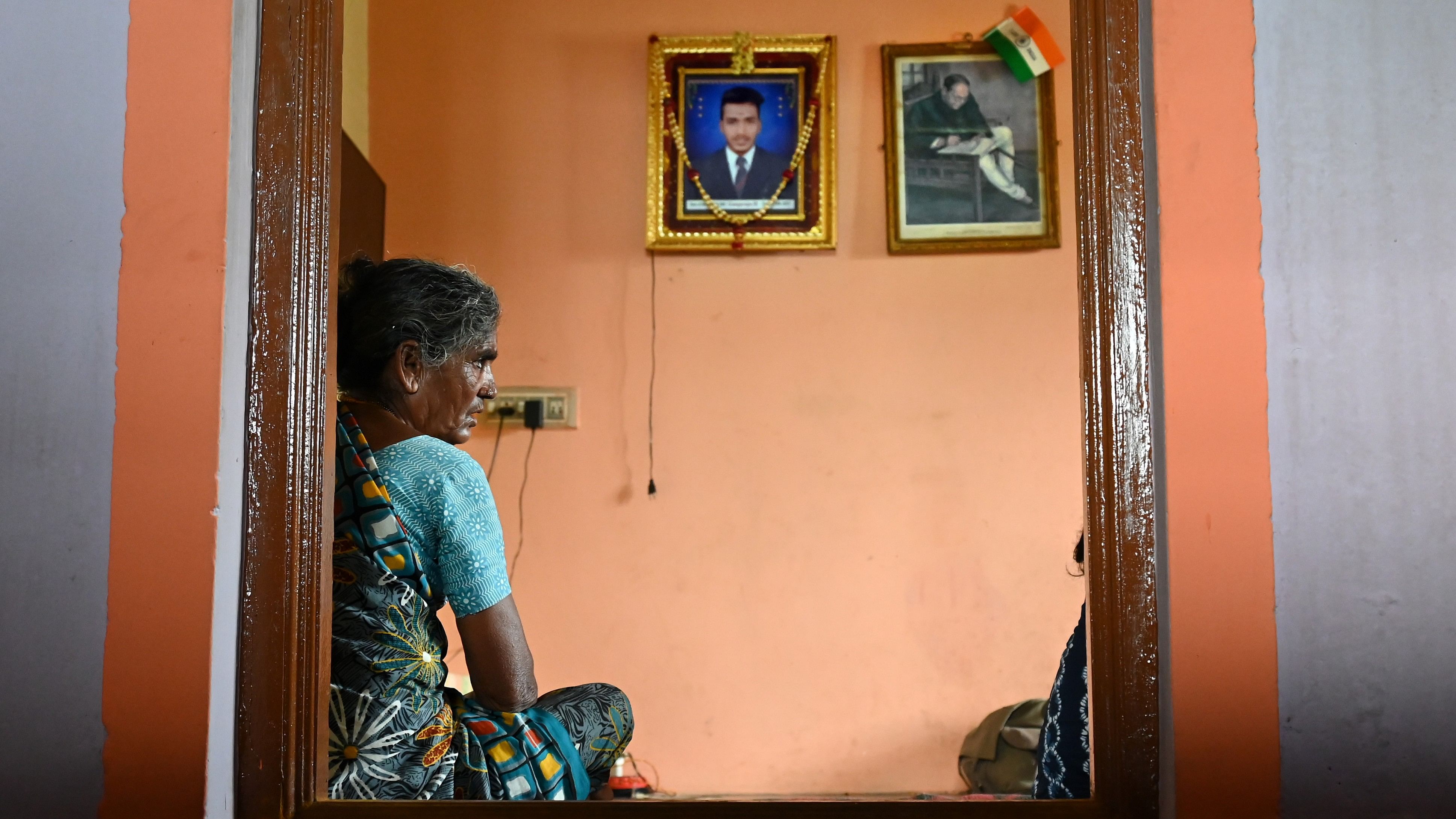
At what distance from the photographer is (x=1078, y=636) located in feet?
5.86

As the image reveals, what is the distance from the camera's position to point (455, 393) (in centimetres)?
196

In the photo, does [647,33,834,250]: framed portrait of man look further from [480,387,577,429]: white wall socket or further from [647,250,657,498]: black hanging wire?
[480,387,577,429]: white wall socket

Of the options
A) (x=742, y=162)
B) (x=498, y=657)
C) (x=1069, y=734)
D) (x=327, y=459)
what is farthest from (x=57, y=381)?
(x=742, y=162)

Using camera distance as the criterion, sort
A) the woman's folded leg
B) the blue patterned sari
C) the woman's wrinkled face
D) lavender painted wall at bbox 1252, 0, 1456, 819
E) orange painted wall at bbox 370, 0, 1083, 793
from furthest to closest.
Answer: orange painted wall at bbox 370, 0, 1083, 793, the woman's wrinkled face, the woman's folded leg, the blue patterned sari, lavender painted wall at bbox 1252, 0, 1456, 819

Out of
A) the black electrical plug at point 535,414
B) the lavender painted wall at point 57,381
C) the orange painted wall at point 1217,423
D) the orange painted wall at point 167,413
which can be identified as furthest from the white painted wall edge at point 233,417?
the black electrical plug at point 535,414

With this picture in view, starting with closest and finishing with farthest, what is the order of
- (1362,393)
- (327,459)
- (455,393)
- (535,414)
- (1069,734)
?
(1362,393), (327,459), (1069,734), (455,393), (535,414)

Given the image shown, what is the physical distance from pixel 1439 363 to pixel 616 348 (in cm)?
223

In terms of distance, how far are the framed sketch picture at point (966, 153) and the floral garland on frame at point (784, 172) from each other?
0.63 feet

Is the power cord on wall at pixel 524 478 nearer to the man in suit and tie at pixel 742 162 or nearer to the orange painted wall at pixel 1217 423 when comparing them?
the man in suit and tie at pixel 742 162

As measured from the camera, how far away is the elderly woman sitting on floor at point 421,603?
61.2 inches

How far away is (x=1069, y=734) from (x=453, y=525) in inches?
37.3

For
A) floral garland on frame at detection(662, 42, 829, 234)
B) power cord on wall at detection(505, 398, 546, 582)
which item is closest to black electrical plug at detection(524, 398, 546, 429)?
power cord on wall at detection(505, 398, 546, 582)

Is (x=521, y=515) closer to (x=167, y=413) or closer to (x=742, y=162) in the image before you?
(x=742, y=162)

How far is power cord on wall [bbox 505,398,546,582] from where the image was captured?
3225 millimetres
